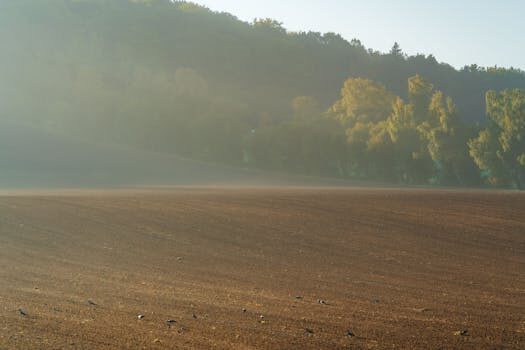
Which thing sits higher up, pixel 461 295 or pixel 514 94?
pixel 514 94

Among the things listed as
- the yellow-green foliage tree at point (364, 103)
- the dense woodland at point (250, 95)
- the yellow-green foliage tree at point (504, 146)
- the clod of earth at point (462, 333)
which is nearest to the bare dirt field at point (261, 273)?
the clod of earth at point (462, 333)

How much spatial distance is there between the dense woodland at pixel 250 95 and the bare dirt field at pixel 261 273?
3366 cm

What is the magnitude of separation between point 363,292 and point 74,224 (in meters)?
15.1

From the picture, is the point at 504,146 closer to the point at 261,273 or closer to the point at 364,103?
the point at 364,103

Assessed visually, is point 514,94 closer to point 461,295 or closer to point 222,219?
point 222,219

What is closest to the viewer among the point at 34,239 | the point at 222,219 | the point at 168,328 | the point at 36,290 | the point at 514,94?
the point at 168,328

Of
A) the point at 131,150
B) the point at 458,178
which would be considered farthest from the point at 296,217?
the point at 131,150

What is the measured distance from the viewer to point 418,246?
94.7ft

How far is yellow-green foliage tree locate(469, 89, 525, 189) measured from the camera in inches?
2744

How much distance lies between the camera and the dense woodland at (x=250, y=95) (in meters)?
77.0

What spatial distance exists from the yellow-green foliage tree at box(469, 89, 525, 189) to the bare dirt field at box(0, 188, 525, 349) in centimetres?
2783

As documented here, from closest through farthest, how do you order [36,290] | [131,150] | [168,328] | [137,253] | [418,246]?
[168,328], [36,290], [137,253], [418,246], [131,150]

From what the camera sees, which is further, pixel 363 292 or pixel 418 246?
pixel 418 246

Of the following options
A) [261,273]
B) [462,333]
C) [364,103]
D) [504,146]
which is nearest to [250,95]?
[364,103]
